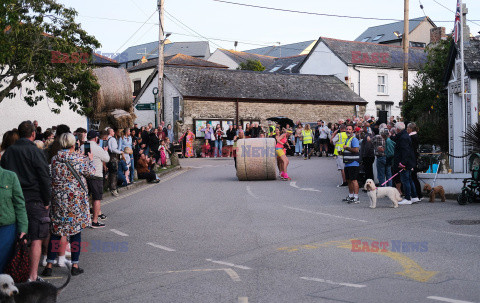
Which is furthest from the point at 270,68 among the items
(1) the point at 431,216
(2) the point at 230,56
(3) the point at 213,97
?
(1) the point at 431,216

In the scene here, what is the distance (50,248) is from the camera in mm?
8430

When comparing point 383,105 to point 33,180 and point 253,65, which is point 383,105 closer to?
point 253,65

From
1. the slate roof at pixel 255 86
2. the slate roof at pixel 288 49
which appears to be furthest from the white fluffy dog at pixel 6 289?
the slate roof at pixel 288 49

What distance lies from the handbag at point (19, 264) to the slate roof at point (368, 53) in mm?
46546

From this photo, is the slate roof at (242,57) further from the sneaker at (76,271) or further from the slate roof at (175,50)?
the sneaker at (76,271)

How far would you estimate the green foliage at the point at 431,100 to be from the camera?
26797 millimetres

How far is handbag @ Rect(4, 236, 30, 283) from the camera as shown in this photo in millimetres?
A: 6344

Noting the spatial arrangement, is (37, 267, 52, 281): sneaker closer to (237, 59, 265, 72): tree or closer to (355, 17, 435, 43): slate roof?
(237, 59, 265, 72): tree

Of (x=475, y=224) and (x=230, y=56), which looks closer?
(x=475, y=224)

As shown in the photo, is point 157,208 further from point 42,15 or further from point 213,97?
point 213,97

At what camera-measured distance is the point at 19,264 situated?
641 centimetres

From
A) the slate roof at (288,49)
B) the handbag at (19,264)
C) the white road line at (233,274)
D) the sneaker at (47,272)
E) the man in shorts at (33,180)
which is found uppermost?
the slate roof at (288,49)

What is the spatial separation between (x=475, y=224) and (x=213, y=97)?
30543 mm

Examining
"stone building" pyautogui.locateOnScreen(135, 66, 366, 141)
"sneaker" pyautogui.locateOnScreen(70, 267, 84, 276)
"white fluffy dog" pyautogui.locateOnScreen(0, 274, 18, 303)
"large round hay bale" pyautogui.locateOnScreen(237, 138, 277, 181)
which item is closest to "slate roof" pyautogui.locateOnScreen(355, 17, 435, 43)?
"stone building" pyautogui.locateOnScreen(135, 66, 366, 141)
